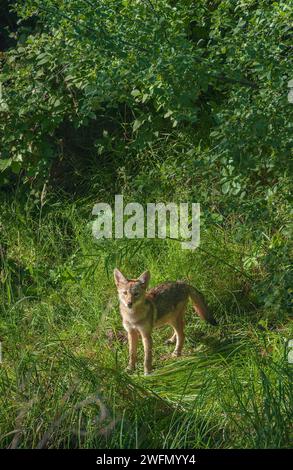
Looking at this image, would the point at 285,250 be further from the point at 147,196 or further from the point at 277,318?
the point at 147,196

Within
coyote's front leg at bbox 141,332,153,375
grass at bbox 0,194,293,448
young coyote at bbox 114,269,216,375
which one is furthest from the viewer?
young coyote at bbox 114,269,216,375

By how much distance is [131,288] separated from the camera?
7.67 m

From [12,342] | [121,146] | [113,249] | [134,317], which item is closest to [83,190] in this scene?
[121,146]

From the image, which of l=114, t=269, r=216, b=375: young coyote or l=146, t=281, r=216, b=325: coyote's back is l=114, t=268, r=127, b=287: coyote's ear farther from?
l=146, t=281, r=216, b=325: coyote's back

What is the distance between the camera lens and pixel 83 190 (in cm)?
994

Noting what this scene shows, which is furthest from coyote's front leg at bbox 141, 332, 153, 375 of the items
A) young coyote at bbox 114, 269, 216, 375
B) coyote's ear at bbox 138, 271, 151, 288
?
coyote's ear at bbox 138, 271, 151, 288

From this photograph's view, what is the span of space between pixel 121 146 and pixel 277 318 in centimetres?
273

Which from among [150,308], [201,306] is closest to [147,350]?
[150,308]

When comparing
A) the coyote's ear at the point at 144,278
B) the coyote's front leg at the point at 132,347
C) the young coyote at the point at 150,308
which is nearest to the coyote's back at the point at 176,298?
the young coyote at the point at 150,308

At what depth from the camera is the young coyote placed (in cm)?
759

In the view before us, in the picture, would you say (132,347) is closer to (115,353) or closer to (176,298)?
(176,298)

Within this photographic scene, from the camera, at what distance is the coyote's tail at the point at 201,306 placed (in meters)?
7.81

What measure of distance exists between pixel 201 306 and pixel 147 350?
0.56m

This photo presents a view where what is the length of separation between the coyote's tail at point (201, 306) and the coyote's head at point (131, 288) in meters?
0.34
